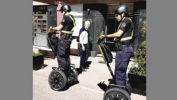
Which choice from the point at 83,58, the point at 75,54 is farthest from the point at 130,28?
the point at 75,54

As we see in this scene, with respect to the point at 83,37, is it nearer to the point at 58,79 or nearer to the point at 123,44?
the point at 58,79

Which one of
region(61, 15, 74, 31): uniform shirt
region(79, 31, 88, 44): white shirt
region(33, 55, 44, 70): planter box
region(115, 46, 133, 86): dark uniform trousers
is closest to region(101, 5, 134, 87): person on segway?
region(115, 46, 133, 86): dark uniform trousers

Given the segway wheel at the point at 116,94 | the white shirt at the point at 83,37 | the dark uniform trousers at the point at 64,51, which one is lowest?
the segway wheel at the point at 116,94

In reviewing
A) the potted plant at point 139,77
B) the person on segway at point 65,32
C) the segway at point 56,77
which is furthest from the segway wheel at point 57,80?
the potted plant at point 139,77

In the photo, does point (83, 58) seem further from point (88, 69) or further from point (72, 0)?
point (72, 0)

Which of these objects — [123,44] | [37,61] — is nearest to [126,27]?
[123,44]

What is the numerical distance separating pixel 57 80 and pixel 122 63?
209cm

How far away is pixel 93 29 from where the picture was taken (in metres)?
12.2

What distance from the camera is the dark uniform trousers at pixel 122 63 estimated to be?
5077mm

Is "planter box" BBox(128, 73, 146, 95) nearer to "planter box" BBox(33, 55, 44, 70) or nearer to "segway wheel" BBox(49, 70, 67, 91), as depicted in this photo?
"segway wheel" BBox(49, 70, 67, 91)

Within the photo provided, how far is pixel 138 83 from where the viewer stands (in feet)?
19.4

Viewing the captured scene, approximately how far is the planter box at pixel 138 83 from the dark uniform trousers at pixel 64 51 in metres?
2.00

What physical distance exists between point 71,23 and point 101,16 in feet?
20.1

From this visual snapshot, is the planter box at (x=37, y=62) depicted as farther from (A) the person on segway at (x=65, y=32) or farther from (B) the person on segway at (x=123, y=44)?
(B) the person on segway at (x=123, y=44)
